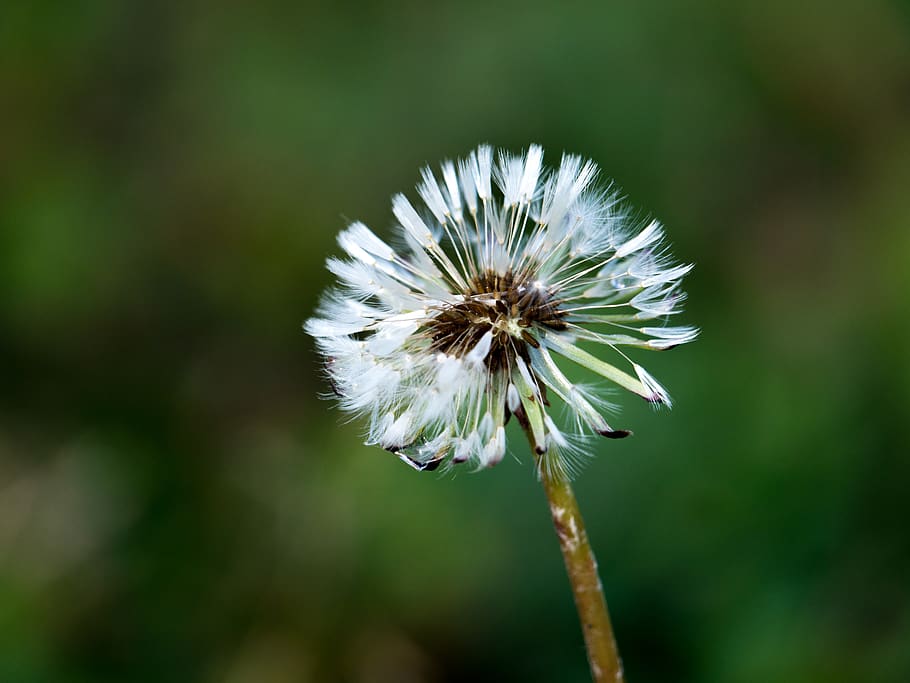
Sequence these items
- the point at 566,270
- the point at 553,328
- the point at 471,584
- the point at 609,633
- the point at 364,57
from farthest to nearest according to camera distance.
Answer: the point at 364,57, the point at 471,584, the point at 566,270, the point at 553,328, the point at 609,633

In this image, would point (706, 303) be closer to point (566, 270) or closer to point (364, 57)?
point (566, 270)

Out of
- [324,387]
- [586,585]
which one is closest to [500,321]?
[586,585]

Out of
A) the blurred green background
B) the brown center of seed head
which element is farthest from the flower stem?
the blurred green background

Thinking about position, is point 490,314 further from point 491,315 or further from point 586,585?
point 586,585

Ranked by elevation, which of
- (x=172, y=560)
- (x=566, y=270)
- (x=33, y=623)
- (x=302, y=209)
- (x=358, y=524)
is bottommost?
(x=33, y=623)

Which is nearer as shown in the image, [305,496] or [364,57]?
[305,496]

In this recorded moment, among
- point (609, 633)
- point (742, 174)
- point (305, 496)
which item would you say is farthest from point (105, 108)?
point (609, 633)

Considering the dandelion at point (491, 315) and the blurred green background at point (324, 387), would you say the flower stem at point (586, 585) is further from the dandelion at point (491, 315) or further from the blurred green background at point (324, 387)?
the blurred green background at point (324, 387)
